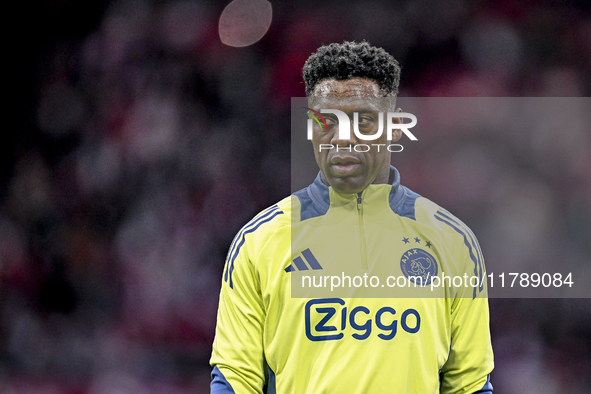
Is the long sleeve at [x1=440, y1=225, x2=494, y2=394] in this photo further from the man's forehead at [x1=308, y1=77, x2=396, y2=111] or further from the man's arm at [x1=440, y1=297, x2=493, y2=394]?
the man's forehead at [x1=308, y1=77, x2=396, y2=111]

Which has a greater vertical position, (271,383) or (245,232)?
(245,232)

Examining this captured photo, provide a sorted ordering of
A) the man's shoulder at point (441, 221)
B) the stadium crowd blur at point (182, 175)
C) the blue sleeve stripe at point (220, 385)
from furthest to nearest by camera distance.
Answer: the stadium crowd blur at point (182, 175)
the man's shoulder at point (441, 221)
the blue sleeve stripe at point (220, 385)

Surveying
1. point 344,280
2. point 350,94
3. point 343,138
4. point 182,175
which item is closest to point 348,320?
point 344,280

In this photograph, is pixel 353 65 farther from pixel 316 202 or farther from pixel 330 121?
pixel 316 202

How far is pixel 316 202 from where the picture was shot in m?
1.18

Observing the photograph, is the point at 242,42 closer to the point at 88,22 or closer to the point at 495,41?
the point at 88,22

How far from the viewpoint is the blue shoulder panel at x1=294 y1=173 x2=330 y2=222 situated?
1168 mm

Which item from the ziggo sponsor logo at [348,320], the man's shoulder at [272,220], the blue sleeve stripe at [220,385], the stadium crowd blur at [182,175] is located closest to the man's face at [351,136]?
the man's shoulder at [272,220]

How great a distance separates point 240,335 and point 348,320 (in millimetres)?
247

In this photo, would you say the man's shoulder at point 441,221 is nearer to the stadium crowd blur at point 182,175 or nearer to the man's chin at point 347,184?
the man's chin at point 347,184

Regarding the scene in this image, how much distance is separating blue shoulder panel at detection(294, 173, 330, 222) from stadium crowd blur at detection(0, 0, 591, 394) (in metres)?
0.84

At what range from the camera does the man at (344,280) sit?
41.6 inches

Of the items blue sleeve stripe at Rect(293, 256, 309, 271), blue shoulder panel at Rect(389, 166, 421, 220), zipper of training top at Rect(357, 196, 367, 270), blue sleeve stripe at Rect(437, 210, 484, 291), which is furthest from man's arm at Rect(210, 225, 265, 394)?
blue sleeve stripe at Rect(437, 210, 484, 291)

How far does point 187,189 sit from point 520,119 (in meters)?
1.42
